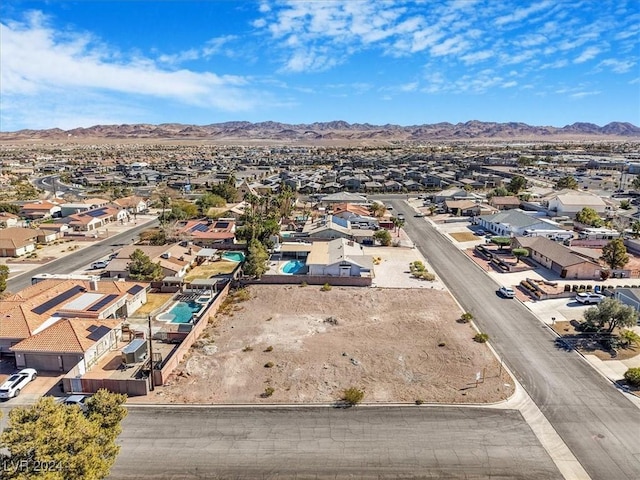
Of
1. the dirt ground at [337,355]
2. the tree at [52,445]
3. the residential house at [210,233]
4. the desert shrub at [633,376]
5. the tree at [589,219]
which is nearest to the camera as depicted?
the tree at [52,445]

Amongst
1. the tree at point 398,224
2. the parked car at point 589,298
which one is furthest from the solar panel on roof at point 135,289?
the parked car at point 589,298

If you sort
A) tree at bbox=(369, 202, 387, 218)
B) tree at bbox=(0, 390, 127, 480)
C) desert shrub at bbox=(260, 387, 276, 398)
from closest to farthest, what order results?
1. tree at bbox=(0, 390, 127, 480)
2. desert shrub at bbox=(260, 387, 276, 398)
3. tree at bbox=(369, 202, 387, 218)

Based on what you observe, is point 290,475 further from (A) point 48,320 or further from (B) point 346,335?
(A) point 48,320

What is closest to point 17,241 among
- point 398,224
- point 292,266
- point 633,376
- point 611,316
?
point 292,266

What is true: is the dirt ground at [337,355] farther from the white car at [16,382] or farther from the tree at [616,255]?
the tree at [616,255]

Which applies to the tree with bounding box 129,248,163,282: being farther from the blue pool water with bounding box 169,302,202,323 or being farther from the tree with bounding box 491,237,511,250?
the tree with bounding box 491,237,511,250

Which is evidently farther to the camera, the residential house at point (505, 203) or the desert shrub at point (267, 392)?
the residential house at point (505, 203)

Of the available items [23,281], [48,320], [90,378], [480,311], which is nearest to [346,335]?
[480,311]

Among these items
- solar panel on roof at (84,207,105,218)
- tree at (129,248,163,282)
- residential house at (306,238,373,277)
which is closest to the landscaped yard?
tree at (129,248,163,282)
